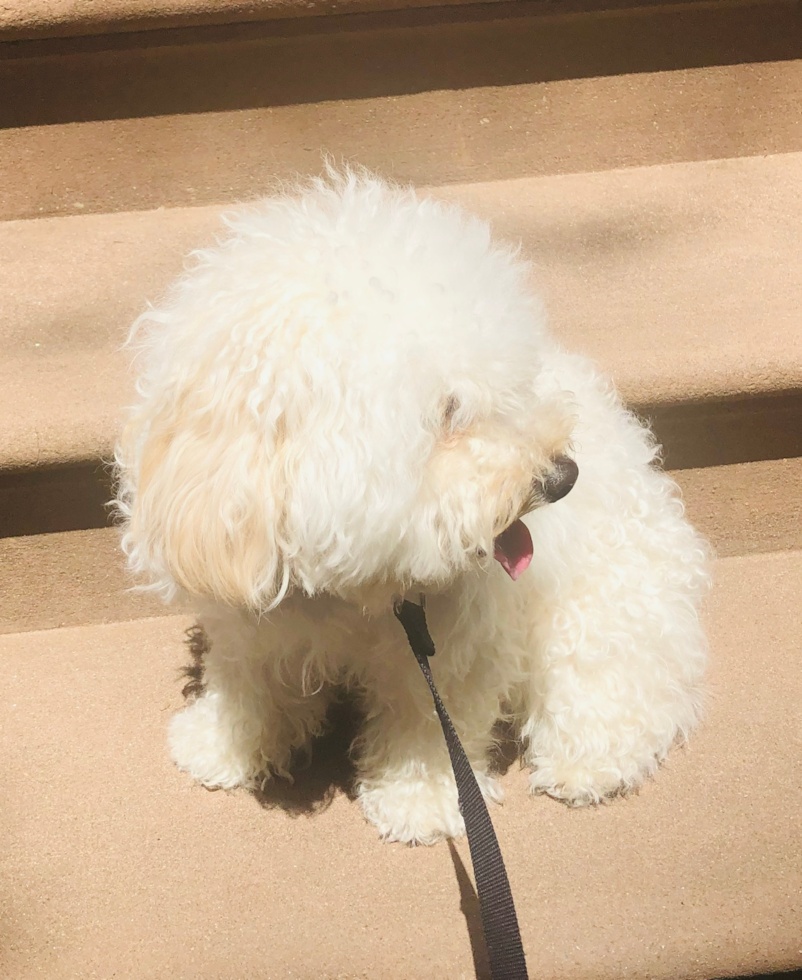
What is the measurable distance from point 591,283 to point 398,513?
36.4 inches

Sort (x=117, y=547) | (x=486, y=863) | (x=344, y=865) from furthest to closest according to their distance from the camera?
(x=117, y=547) < (x=344, y=865) < (x=486, y=863)

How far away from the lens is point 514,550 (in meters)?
0.95

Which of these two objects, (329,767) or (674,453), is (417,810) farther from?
(674,453)

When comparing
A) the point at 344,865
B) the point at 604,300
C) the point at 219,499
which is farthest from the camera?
the point at 604,300

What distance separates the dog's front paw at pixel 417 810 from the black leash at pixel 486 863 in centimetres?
25

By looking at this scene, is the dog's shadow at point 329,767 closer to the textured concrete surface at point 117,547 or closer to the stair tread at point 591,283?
the textured concrete surface at point 117,547

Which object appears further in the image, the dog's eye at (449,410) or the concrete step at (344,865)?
the concrete step at (344,865)

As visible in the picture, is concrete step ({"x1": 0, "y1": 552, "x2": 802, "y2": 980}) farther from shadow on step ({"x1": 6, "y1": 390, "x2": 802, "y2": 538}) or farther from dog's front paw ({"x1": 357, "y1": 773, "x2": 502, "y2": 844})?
shadow on step ({"x1": 6, "y1": 390, "x2": 802, "y2": 538})

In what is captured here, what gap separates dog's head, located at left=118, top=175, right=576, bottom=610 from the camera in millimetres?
771

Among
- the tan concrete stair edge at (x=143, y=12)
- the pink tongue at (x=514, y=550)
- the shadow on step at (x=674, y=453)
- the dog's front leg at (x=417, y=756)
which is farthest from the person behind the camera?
the tan concrete stair edge at (x=143, y=12)

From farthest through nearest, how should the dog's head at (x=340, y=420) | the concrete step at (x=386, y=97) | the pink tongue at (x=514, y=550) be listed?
the concrete step at (x=386, y=97)
the pink tongue at (x=514, y=550)
the dog's head at (x=340, y=420)

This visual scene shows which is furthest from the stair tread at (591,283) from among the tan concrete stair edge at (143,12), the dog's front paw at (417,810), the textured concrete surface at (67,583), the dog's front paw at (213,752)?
the dog's front paw at (417,810)

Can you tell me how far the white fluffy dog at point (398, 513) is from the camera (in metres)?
0.78

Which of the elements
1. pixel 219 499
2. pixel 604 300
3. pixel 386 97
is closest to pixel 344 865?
pixel 219 499
